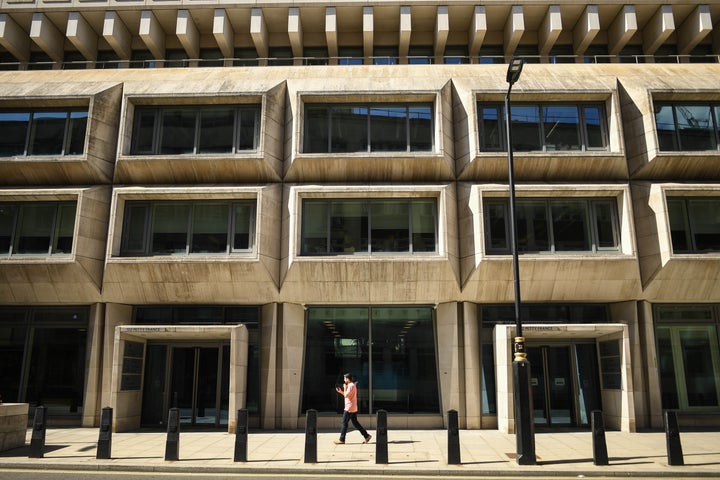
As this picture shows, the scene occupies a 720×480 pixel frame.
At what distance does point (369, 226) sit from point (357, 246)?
81cm

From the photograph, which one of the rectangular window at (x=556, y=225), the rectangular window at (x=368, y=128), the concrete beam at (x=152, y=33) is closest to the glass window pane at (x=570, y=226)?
the rectangular window at (x=556, y=225)

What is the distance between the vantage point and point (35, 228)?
18625 mm

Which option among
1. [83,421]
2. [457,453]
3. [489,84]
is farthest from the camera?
[489,84]

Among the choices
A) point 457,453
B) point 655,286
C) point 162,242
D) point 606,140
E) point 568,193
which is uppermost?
point 606,140

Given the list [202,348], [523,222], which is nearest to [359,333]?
[202,348]

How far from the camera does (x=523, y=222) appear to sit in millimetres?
18438

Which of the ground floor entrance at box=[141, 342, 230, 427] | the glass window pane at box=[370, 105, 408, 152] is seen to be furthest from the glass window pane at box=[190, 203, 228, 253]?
the glass window pane at box=[370, 105, 408, 152]

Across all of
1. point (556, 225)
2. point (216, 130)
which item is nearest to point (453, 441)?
point (556, 225)

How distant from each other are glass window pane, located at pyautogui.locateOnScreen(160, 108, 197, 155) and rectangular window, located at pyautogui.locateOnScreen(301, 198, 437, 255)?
15.5 ft

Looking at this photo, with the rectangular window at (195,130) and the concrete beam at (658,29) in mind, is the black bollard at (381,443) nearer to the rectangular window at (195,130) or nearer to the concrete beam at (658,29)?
the rectangular window at (195,130)

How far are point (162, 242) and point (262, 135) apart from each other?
510 cm

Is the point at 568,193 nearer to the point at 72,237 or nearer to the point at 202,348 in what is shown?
the point at 202,348

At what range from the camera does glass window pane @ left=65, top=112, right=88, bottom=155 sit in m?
18.7

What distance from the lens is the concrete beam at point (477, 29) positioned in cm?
2341
